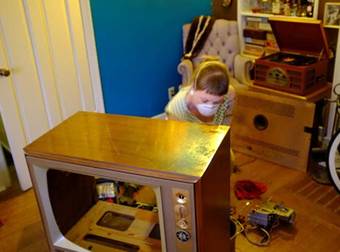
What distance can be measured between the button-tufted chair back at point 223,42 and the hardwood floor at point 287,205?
1.05m

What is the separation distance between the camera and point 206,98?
62.2 inches

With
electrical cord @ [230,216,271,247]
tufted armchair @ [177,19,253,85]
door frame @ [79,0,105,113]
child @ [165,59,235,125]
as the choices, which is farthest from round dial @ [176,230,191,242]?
tufted armchair @ [177,19,253,85]

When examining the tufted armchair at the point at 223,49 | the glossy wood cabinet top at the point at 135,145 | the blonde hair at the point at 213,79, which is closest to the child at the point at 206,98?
the blonde hair at the point at 213,79

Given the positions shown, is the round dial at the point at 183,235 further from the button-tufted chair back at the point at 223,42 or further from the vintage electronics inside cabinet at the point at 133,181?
the button-tufted chair back at the point at 223,42

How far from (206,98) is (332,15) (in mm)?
1557

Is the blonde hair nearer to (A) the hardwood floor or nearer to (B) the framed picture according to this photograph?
(A) the hardwood floor

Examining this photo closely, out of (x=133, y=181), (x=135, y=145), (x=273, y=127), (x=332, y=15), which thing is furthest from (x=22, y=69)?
(x=332, y=15)

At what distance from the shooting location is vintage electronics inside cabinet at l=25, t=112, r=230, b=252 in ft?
3.33

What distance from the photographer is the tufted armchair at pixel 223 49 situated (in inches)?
125

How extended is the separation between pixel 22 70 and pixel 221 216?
5.74 ft

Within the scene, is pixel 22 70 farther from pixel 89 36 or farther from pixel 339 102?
pixel 339 102

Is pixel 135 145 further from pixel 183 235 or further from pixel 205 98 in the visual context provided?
pixel 205 98

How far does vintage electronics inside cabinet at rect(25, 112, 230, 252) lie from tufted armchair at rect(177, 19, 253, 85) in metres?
1.89


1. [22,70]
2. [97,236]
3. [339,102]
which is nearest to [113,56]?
[22,70]
